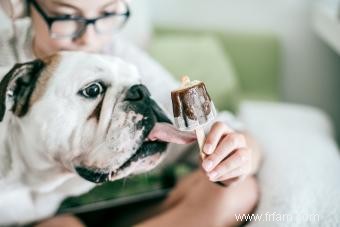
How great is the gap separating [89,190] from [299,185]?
298mm

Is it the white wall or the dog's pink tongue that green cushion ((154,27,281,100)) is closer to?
the white wall

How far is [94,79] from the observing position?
1.66ft

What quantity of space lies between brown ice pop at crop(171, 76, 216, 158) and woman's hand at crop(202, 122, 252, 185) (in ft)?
0.14

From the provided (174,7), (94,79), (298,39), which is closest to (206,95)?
(94,79)

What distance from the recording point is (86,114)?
499 mm

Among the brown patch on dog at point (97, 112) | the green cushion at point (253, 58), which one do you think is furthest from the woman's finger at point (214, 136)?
the green cushion at point (253, 58)

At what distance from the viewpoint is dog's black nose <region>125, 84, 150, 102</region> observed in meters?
0.51

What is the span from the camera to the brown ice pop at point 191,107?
445mm

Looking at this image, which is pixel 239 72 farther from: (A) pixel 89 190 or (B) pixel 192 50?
(A) pixel 89 190

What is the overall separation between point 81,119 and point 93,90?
36 millimetres

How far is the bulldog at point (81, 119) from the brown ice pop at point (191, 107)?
2.0 inches

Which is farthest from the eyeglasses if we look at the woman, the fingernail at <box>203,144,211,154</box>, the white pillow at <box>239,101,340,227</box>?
the white pillow at <box>239,101,340,227</box>

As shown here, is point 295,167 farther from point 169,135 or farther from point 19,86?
point 19,86

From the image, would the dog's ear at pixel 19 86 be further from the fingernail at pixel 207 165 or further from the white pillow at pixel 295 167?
the white pillow at pixel 295 167
